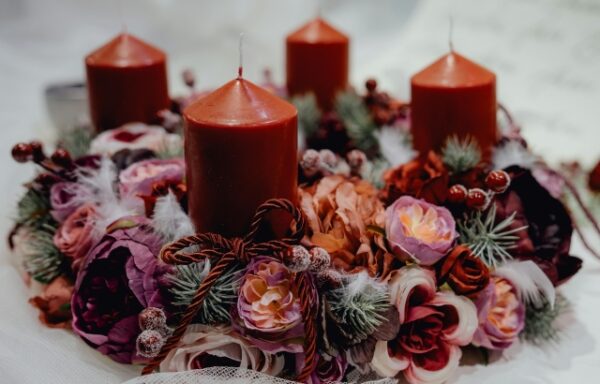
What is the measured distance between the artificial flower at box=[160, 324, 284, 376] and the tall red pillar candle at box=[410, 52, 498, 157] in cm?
34

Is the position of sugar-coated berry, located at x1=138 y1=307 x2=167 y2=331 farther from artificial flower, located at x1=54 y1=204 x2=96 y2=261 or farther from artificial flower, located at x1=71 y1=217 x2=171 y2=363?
artificial flower, located at x1=54 y1=204 x2=96 y2=261

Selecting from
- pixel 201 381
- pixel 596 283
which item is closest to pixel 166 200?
pixel 201 381

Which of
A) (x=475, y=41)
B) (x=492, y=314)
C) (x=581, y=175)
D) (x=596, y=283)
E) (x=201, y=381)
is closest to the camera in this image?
(x=201, y=381)

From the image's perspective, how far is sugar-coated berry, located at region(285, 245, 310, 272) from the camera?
0.66 metres

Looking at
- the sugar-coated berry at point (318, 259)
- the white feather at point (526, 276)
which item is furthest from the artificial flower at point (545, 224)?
the sugar-coated berry at point (318, 259)

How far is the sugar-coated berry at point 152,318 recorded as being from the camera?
2.19ft

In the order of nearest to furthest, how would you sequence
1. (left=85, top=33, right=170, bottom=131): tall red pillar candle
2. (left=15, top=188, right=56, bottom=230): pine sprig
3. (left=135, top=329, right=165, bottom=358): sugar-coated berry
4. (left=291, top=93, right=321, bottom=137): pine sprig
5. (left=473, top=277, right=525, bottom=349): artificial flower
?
(left=135, top=329, right=165, bottom=358): sugar-coated berry < (left=473, top=277, right=525, bottom=349): artificial flower < (left=15, top=188, right=56, bottom=230): pine sprig < (left=85, top=33, right=170, bottom=131): tall red pillar candle < (left=291, top=93, right=321, bottom=137): pine sprig

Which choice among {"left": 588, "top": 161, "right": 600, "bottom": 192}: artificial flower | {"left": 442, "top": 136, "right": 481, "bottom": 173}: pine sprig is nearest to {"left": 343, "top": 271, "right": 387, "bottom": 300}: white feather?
{"left": 442, "top": 136, "right": 481, "bottom": 173}: pine sprig

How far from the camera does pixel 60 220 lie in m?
0.85

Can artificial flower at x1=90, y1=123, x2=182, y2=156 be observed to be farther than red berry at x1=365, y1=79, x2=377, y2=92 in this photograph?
No

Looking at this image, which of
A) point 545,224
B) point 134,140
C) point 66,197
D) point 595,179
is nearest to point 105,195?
point 66,197

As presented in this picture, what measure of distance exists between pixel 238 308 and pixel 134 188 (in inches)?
8.3

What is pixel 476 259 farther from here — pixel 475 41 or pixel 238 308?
pixel 475 41

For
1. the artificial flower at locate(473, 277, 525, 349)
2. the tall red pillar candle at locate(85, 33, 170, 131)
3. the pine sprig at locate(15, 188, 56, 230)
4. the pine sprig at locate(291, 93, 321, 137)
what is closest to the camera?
the artificial flower at locate(473, 277, 525, 349)
